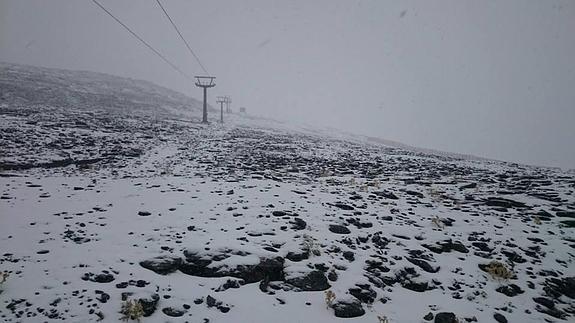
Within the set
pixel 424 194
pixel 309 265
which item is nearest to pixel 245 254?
pixel 309 265

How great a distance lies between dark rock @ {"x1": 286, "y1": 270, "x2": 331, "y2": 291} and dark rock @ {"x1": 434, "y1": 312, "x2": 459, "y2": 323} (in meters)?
2.52

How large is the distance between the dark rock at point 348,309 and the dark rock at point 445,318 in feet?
5.50

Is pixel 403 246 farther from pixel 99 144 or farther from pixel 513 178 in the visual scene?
pixel 99 144

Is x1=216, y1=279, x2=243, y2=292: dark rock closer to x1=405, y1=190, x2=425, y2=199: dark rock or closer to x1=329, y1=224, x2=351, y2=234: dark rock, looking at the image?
x1=329, y1=224, x2=351, y2=234: dark rock

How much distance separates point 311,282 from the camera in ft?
24.5

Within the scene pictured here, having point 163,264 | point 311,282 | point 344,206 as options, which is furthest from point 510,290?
point 163,264

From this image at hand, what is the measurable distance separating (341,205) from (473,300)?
18.1 feet

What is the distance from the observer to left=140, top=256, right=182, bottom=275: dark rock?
7312 millimetres

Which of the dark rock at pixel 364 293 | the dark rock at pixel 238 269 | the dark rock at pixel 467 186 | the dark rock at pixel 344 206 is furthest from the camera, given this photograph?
the dark rock at pixel 467 186

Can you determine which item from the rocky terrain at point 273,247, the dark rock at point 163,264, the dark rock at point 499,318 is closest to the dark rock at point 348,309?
the rocky terrain at point 273,247

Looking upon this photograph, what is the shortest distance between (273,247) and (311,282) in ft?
5.35

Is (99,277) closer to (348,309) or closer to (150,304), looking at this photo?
(150,304)

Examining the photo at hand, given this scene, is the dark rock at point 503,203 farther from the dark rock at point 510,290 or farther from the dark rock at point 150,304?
the dark rock at point 150,304

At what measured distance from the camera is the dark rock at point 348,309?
664 centimetres
